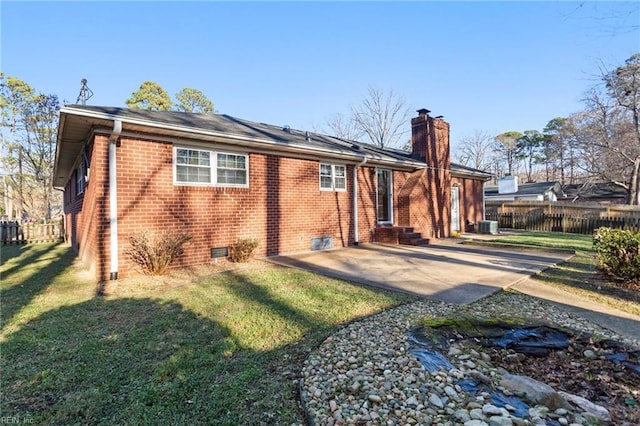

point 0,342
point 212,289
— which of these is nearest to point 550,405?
point 212,289

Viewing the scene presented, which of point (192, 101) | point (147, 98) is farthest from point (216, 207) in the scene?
point (192, 101)

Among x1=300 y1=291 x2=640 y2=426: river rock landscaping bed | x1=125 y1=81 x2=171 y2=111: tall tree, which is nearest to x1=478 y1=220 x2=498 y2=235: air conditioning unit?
x1=300 y1=291 x2=640 y2=426: river rock landscaping bed

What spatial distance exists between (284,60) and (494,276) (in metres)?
14.5

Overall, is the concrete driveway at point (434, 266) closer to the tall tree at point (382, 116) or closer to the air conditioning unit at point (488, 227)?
the air conditioning unit at point (488, 227)

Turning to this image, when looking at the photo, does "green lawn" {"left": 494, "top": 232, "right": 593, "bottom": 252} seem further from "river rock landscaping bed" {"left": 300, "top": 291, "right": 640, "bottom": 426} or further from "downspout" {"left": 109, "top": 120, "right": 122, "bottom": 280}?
"downspout" {"left": 109, "top": 120, "right": 122, "bottom": 280}

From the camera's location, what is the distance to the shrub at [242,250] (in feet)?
25.0

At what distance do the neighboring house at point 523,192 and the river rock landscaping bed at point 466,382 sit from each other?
97.4 ft

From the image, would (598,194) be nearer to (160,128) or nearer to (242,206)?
(242,206)

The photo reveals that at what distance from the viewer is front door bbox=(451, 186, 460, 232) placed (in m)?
14.9

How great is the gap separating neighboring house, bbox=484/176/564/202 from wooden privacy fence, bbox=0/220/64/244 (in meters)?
32.6

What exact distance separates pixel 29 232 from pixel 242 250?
13.5 meters

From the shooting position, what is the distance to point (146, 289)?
17.6ft

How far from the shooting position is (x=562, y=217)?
1656 centimetres

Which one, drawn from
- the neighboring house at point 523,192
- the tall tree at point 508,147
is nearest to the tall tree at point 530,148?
the tall tree at point 508,147
